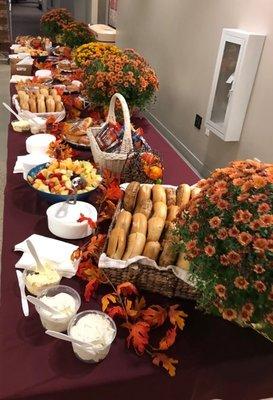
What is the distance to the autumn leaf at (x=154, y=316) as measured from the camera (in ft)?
2.64

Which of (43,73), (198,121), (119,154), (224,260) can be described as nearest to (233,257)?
(224,260)

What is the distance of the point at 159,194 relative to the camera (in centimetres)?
106

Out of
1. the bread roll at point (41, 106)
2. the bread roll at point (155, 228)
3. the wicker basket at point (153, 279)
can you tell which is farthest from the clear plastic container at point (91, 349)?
the bread roll at point (41, 106)

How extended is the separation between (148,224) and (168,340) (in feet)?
1.00

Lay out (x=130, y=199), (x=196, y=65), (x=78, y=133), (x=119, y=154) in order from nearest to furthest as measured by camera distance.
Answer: (x=130, y=199) < (x=119, y=154) < (x=78, y=133) < (x=196, y=65)

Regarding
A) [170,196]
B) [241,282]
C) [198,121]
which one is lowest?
[198,121]

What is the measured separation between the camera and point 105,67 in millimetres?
1735

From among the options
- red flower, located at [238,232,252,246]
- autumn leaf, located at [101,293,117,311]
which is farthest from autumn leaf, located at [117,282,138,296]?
red flower, located at [238,232,252,246]

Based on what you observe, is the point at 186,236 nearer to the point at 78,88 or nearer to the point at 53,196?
the point at 53,196

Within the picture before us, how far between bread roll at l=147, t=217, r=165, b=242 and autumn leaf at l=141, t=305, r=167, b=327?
18cm

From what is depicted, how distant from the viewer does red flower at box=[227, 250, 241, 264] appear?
613mm

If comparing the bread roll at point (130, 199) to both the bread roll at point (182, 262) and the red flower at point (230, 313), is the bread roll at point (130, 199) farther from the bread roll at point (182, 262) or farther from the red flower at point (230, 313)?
the red flower at point (230, 313)

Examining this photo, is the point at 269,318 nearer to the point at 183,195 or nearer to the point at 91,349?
the point at 91,349

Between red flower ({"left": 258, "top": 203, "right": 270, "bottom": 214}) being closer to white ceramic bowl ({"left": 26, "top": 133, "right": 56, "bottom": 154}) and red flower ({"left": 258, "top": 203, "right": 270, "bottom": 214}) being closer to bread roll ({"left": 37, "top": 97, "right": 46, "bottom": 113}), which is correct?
white ceramic bowl ({"left": 26, "top": 133, "right": 56, "bottom": 154})
